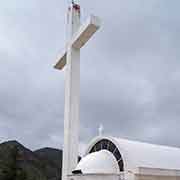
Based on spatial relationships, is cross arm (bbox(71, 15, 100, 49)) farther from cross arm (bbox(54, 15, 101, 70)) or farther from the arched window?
the arched window

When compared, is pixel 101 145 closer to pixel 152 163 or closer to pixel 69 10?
pixel 152 163

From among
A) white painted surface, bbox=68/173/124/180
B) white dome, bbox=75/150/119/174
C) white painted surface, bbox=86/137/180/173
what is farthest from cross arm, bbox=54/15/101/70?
white painted surface, bbox=68/173/124/180

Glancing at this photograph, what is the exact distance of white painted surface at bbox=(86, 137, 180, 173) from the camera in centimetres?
2130

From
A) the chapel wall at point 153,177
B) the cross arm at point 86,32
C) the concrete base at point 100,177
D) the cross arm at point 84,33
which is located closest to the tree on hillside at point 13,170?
the cross arm at point 84,33

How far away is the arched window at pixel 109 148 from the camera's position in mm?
21964

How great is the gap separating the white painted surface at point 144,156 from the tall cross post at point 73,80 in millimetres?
2477

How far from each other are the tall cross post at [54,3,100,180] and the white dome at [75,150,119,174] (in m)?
0.88

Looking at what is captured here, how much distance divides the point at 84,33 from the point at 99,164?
8.80m

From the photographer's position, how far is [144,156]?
2258 cm

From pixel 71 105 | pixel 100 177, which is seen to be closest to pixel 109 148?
pixel 100 177

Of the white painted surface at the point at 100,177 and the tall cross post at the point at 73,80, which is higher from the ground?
the tall cross post at the point at 73,80

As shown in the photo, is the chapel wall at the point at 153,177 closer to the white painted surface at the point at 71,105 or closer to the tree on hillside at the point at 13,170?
the white painted surface at the point at 71,105

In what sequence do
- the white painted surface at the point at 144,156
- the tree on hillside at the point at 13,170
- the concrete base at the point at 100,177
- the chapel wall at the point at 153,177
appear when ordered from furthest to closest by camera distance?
the tree on hillside at the point at 13,170 < the white painted surface at the point at 144,156 < the concrete base at the point at 100,177 < the chapel wall at the point at 153,177

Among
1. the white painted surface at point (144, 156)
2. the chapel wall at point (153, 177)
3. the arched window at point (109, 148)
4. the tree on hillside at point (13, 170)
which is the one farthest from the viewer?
the tree on hillside at point (13, 170)
